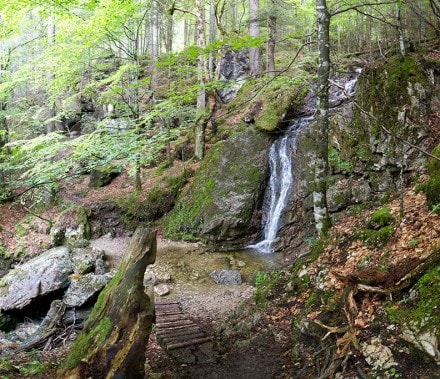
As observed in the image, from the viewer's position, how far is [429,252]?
4113 millimetres

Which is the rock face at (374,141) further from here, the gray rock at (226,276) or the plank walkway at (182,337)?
the plank walkway at (182,337)

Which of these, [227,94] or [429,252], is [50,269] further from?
[227,94]

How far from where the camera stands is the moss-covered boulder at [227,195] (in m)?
12.4

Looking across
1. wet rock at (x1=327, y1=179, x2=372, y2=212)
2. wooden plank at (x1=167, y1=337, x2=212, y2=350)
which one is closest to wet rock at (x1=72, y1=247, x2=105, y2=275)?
wooden plank at (x1=167, y1=337, x2=212, y2=350)

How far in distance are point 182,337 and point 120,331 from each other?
2.52 metres

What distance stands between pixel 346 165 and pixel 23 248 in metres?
11.8

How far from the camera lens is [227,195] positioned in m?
12.9

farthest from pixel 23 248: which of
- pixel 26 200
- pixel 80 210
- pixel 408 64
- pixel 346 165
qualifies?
pixel 408 64

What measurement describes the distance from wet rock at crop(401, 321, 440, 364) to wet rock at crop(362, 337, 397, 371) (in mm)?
244

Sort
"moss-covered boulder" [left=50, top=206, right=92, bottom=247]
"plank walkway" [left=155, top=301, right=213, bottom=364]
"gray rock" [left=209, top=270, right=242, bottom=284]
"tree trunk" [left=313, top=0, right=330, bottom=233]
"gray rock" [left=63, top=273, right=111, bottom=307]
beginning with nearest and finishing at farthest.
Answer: "plank walkway" [left=155, top=301, right=213, bottom=364], "tree trunk" [left=313, top=0, right=330, bottom=233], "gray rock" [left=63, top=273, right=111, bottom=307], "gray rock" [left=209, top=270, right=242, bottom=284], "moss-covered boulder" [left=50, top=206, right=92, bottom=247]

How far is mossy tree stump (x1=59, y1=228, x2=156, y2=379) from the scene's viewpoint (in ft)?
12.9

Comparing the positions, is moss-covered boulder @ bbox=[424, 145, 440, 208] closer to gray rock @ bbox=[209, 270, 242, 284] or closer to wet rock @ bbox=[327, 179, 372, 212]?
wet rock @ bbox=[327, 179, 372, 212]

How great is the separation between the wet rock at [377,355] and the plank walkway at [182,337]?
274 centimetres

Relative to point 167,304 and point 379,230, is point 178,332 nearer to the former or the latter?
point 167,304
